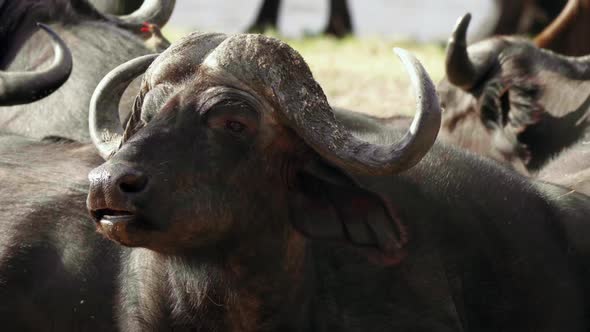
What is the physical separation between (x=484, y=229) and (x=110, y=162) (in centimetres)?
197

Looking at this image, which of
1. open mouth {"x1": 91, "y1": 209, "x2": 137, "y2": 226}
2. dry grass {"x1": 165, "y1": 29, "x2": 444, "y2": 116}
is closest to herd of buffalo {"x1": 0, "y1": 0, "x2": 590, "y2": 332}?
open mouth {"x1": 91, "y1": 209, "x2": 137, "y2": 226}

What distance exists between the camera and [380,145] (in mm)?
4914

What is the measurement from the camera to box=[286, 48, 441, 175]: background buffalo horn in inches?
187

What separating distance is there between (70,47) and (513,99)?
8.20ft

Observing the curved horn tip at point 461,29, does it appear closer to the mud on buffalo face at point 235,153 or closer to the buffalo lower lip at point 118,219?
the mud on buffalo face at point 235,153

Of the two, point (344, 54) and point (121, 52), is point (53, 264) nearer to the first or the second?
point (121, 52)

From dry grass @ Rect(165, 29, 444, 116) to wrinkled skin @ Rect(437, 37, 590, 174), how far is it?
1.79m

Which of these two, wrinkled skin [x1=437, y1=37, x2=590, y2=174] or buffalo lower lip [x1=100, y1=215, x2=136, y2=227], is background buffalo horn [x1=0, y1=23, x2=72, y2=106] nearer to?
buffalo lower lip [x1=100, y1=215, x2=136, y2=227]

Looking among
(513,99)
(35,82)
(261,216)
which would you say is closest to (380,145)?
(261,216)

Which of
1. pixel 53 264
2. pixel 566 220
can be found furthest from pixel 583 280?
pixel 53 264

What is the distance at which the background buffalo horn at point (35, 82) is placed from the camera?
6.58 m

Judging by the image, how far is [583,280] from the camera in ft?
20.7

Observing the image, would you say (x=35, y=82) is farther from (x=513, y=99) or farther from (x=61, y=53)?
(x=513, y=99)

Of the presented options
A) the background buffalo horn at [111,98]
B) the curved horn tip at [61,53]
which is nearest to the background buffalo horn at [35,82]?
the curved horn tip at [61,53]
